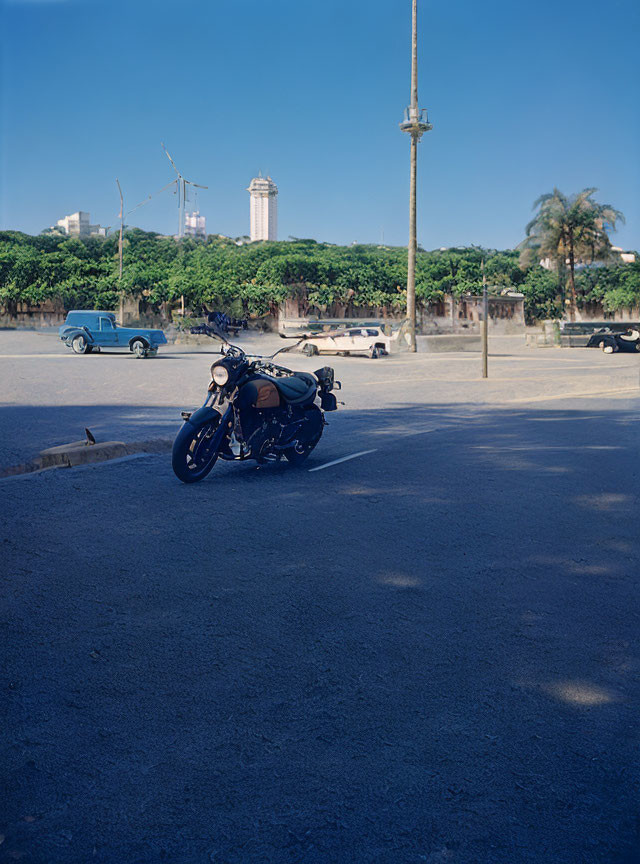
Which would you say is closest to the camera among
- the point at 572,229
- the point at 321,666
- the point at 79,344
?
the point at 321,666

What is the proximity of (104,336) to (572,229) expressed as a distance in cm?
4436

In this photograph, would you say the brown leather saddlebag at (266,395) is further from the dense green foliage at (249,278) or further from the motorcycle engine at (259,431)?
the dense green foliage at (249,278)

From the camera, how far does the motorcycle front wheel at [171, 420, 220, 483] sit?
8.47 m

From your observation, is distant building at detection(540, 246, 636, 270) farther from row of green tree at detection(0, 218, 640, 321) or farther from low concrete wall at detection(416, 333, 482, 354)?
low concrete wall at detection(416, 333, 482, 354)

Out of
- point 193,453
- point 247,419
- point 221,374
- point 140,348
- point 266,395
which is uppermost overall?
point 140,348

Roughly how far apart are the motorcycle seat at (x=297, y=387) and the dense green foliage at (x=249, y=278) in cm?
4219

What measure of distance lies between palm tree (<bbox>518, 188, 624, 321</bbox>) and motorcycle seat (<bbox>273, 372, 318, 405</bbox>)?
191 ft

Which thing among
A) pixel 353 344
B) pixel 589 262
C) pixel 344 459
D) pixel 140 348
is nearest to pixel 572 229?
pixel 589 262

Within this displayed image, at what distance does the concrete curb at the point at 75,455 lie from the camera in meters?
9.61

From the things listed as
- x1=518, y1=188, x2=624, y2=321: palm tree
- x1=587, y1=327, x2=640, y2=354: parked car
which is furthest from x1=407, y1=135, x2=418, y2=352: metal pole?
x1=518, y1=188, x2=624, y2=321: palm tree

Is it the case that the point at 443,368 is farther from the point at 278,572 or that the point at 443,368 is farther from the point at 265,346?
the point at 278,572

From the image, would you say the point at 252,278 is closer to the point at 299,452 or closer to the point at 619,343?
the point at 619,343

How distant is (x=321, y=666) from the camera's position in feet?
13.6

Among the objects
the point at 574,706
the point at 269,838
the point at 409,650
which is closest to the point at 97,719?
the point at 269,838
